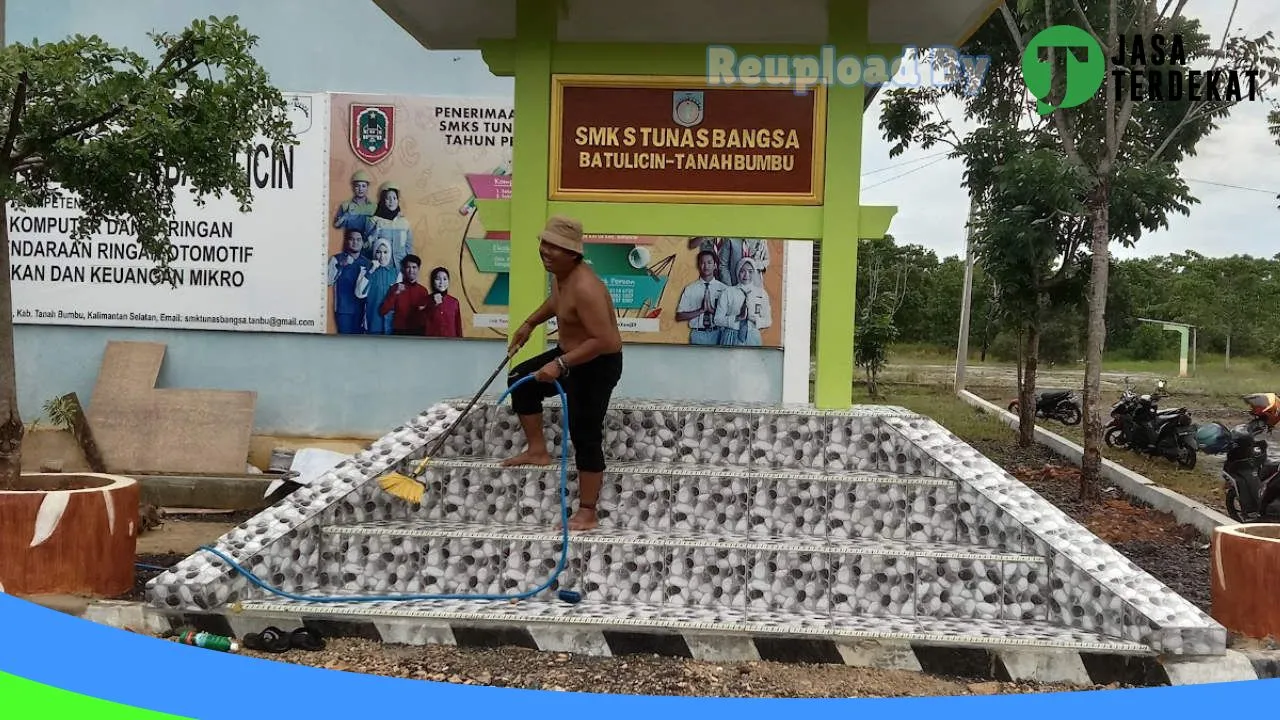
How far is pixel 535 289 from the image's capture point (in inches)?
246

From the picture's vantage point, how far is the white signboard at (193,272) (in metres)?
8.82

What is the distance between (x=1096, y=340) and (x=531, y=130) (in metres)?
5.53

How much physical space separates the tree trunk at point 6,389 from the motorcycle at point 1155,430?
10131 mm

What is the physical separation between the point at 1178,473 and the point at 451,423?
816 cm

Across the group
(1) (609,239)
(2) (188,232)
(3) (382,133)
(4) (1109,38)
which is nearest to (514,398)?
(1) (609,239)

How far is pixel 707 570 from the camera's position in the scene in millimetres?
4605

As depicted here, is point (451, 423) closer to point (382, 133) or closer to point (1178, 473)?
point (382, 133)

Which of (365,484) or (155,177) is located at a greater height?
(155,177)

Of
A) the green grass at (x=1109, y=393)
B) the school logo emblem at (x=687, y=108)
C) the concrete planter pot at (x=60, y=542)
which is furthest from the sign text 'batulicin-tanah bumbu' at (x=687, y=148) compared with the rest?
the green grass at (x=1109, y=393)

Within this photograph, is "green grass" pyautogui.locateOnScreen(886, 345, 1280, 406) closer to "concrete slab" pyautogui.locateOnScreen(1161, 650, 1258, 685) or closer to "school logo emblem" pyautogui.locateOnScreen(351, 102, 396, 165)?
"concrete slab" pyautogui.locateOnScreen(1161, 650, 1258, 685)

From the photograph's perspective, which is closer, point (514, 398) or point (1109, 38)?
point (514, 398)

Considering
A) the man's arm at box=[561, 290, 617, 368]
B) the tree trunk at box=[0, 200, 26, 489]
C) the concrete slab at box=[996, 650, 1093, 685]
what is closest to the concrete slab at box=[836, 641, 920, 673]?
the concrete slab at box=[996, 650, 1093, 685]

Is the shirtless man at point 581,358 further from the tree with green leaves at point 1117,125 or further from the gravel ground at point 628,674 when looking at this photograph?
the tree with green leaves at point 1117,125

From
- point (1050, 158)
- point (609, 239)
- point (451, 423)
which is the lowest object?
point (451, 423)
